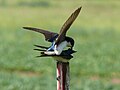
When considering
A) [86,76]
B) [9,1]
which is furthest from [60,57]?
[9,1]

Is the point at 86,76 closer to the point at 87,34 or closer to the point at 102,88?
the point at 102,88

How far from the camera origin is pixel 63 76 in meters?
2.03

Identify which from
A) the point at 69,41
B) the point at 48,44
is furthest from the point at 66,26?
the point at 48,44

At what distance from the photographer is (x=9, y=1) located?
146 feet

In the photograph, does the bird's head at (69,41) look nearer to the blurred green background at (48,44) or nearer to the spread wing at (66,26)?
the spread wing at (66,26)

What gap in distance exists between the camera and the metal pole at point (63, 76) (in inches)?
79.6

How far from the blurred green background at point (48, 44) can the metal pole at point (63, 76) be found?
286 millimetres

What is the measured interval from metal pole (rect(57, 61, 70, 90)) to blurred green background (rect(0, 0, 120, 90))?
0.94 feet

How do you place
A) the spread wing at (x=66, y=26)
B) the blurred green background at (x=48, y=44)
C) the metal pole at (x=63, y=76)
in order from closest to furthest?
the spread wing at (x=66, y=26) → the metal pole at (x=63, y=76) → the blurred green background at (x=48, y=44)

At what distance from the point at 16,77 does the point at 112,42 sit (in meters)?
11.6

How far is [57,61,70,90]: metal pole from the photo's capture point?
79.6 inches

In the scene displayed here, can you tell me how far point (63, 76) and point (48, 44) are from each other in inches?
699

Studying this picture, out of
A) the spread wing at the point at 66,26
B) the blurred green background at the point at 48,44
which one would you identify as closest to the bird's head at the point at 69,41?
the spread wing at the point at 66,26

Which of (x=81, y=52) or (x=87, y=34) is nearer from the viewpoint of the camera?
(x=81, y=52)
